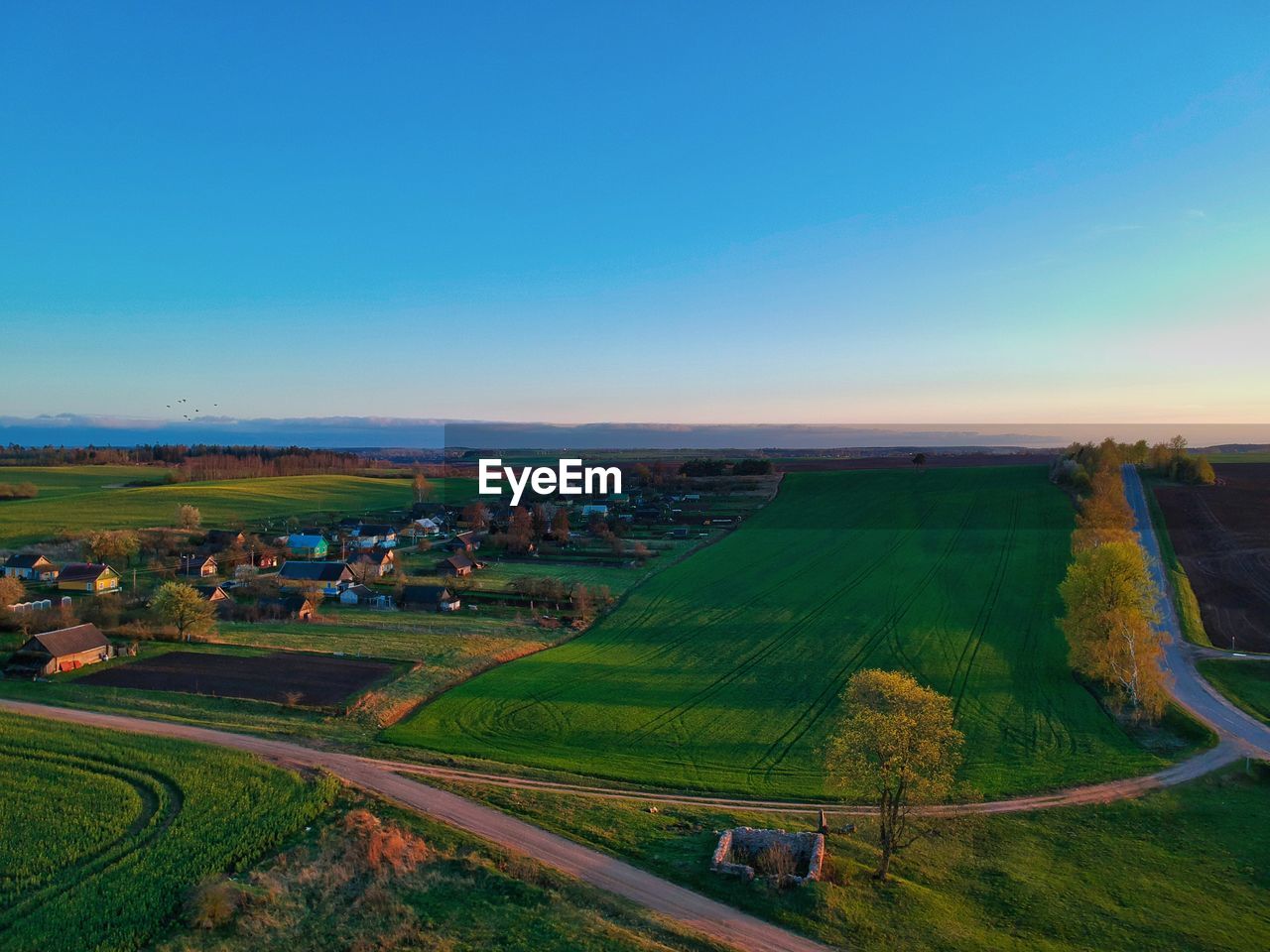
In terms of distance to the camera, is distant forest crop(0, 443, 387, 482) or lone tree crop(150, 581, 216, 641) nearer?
lone tree crop(150, 581, 216, 641)

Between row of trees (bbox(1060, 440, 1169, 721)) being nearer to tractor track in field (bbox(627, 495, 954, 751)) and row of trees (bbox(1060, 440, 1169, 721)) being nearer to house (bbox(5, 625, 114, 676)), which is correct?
tractor track in field (bbox(627, 495, 954, 751))

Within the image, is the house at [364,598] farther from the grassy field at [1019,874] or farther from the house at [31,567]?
the grassy field at [1019,874]

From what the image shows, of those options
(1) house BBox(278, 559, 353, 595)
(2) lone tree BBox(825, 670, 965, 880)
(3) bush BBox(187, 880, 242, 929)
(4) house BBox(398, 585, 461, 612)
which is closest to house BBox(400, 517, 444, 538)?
(1) house BBox(278, 559, 353, 595)

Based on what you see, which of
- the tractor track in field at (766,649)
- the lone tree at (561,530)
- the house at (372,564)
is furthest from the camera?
the lone tree at (561,530)

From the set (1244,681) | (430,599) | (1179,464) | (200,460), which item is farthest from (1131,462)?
(200,460)

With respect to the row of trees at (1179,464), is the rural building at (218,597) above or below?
below

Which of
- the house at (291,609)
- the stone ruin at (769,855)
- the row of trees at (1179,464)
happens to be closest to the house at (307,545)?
the house at (291,609)
